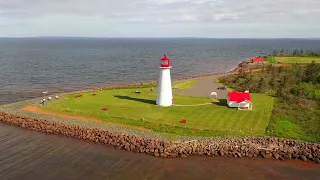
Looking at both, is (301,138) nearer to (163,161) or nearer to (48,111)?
(163,161)

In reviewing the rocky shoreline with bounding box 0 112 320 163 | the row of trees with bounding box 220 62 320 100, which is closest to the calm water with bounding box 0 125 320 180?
the rocky shoreline with bounding box 0 112 320 163

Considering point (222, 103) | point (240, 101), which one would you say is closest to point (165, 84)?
point (222, 103)

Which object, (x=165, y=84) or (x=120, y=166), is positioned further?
(x=165, y=84)

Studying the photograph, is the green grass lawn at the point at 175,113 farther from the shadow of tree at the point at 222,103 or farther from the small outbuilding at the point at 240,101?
the small outbuilding at the point at 240,101

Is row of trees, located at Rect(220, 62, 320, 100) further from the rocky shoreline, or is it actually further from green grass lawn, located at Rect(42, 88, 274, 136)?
the rocky shoreline

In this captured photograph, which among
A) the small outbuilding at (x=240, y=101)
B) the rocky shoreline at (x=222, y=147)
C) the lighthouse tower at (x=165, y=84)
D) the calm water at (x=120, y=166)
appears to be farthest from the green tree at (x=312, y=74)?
the calm water at (x=120, y=166)

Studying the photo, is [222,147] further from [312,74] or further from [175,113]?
[312,74]
